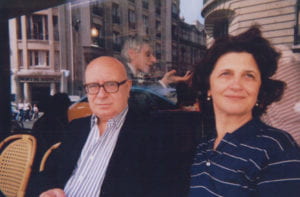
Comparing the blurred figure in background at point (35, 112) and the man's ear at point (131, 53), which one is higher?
the man's ear at point (131, 53)

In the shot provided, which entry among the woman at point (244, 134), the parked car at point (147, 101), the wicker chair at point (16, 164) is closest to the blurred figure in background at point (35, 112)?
the wicker chair at point (16, 164)

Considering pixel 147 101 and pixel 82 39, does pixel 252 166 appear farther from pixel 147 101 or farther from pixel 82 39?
pixel 82 39

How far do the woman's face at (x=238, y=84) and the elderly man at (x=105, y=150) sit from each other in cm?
67

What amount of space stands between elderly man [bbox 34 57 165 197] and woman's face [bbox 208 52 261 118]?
67 cm

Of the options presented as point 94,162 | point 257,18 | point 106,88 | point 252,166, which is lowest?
point 94,162

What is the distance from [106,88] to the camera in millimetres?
1666

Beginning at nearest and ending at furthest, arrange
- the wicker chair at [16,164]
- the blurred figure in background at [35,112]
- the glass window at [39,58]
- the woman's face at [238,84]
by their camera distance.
Result: the woman's face at [238,84] < the wicker chair at [16,164] < the glass window at [39,58] < the blurred figure in background at [35,112]

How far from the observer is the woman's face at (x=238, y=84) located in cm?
112

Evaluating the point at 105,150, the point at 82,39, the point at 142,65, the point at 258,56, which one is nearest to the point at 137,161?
the point at 105,150

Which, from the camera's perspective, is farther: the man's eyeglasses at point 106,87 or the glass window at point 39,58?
the glass window at point 39,58

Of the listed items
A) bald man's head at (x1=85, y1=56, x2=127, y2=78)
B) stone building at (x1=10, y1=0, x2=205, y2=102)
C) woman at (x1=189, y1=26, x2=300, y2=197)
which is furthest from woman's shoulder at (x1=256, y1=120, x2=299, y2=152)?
bald man's head at (x1=85, y1=56, x2=127, y2=78)

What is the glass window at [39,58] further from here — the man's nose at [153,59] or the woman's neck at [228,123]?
the woman's neck at [228,123]

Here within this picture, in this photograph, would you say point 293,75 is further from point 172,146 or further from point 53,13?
point 53,13

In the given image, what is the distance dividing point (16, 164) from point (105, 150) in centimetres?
93
